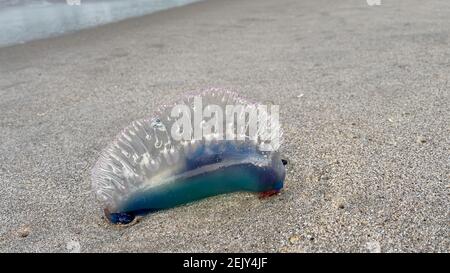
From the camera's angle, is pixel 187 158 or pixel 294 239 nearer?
pixel 294 239

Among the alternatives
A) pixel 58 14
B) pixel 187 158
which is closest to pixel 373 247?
pixel 187 158

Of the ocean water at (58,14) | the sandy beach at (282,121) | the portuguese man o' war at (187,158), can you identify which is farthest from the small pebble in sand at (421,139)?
the ocean water at (58,14)

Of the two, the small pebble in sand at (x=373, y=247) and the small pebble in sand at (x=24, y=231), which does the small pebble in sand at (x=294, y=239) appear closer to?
the small pebble in sand at (x=373, y=247)

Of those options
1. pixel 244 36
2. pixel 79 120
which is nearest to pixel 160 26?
pixel 244 36

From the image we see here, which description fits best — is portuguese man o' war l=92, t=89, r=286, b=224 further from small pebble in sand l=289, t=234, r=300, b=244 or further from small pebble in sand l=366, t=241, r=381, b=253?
small pebble in sand l=366, t=241, r=381, b=253

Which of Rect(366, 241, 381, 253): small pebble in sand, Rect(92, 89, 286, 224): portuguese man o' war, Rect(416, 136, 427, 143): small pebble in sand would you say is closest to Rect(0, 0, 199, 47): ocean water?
Rect(92, 89, 286, 224): portuguese man o' war

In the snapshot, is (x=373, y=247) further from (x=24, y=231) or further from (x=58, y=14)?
(x=58, y=14)
